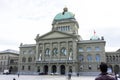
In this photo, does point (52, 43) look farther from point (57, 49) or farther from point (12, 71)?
point (12, 71)

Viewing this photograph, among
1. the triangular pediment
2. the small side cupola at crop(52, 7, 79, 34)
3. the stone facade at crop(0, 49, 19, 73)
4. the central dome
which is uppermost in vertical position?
the central dome

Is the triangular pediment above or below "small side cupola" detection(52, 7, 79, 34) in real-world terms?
below

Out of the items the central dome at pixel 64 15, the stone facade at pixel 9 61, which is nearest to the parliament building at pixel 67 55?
the central dome at pixel 64 15

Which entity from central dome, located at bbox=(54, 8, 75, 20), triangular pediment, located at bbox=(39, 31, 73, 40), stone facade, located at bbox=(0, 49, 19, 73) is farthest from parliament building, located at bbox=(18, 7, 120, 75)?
stone facade, located at bbox=(0, 49, 19, 73)

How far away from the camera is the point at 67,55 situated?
80.8m

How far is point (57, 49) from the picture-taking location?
84.0 meters

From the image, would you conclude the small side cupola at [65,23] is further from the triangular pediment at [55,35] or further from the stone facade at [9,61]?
the stone facade at [9,61]

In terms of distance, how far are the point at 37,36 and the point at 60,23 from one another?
1410 centimetres

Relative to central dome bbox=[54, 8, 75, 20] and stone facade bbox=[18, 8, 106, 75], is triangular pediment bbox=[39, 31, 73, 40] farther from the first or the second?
central dome bbox=[54, 8, 75, 20]

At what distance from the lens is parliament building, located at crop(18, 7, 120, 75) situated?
259 ft

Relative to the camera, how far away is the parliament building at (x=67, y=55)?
259 ft

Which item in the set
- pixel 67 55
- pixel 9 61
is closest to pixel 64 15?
pixel 67 55

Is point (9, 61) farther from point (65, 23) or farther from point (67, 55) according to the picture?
point (67, 55)

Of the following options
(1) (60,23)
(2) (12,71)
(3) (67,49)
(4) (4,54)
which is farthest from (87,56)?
(4) (4,54)
